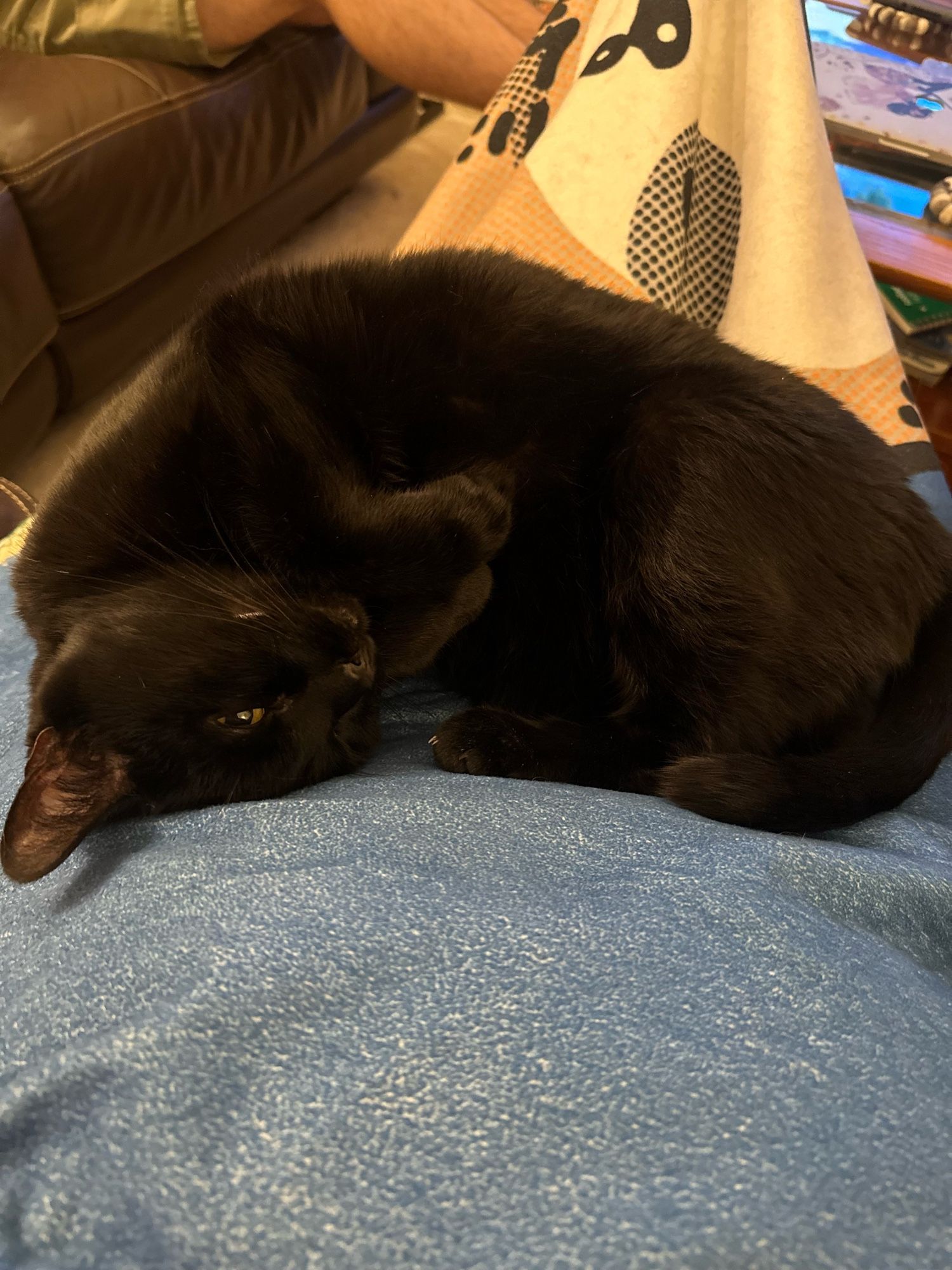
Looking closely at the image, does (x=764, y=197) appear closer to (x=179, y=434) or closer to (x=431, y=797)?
(x=179, y=434)

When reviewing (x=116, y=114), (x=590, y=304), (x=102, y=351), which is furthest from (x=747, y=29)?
(x=102, y=351)

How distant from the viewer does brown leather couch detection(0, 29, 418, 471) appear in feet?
5.08

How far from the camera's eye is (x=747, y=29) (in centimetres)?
124

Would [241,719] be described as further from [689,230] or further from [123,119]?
[123,119]

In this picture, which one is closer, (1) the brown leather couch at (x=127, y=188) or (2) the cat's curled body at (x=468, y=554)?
(2) the cat's curled body at (x=468, y=554)

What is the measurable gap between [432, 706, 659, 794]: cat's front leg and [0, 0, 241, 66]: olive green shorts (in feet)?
5.30

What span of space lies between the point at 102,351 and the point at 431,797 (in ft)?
5.28

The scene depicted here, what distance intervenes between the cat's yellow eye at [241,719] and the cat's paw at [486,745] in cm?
19

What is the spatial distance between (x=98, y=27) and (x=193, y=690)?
1.63 m

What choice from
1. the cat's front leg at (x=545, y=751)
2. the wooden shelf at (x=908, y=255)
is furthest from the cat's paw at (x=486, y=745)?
the wooden shelf at (x=908, y=255)

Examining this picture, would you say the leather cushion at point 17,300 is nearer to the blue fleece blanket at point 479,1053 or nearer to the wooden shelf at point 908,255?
the blue fleece blanket at point 479,1053

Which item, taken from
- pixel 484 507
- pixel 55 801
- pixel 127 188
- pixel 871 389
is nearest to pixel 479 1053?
pixel 55 801

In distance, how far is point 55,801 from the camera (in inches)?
27.8

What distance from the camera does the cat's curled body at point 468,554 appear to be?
793 mm
